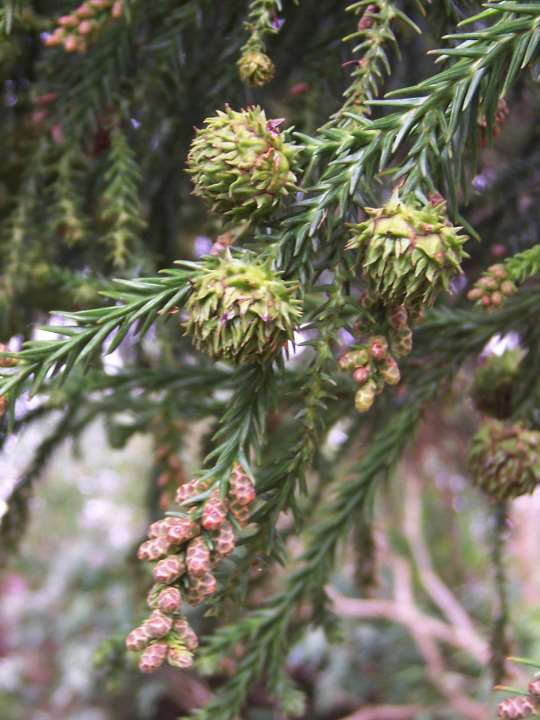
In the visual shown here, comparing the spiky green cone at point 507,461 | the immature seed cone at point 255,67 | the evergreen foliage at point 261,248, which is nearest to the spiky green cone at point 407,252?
the evergreen foliage at point 261,248

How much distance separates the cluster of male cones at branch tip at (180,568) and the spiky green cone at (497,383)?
1.67ft

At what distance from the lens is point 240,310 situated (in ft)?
1.69

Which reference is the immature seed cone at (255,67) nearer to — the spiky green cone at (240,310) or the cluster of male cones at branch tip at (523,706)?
the spiky green cone at (240,310)

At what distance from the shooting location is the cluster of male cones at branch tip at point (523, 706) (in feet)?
1.84

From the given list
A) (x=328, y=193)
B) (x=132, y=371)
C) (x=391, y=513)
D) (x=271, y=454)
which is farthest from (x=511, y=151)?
(x=391, y=513)

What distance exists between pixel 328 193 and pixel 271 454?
2.24ft

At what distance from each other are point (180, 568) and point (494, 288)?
1.29 ft

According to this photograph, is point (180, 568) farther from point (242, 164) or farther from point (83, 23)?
point (83, 23)

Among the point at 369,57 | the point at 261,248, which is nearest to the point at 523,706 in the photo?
the point at 261,248

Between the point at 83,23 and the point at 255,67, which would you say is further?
the point at 83,23

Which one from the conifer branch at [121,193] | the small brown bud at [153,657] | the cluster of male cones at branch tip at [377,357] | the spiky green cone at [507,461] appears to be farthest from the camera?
the conifer branch at [121,193]

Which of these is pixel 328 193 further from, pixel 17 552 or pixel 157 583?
pixel 17 552

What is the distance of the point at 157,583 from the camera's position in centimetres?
53

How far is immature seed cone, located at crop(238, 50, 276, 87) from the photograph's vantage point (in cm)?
69
